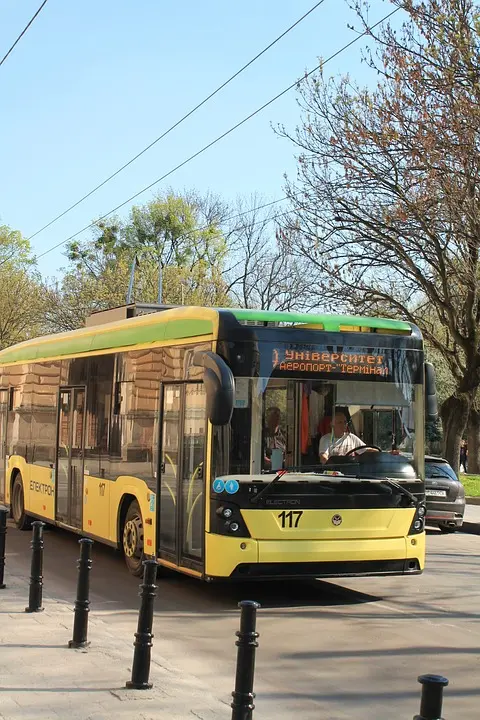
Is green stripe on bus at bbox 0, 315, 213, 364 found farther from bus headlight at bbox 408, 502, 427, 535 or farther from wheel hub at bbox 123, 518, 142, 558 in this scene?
bus headlight at bbox 408, 502, 427, 535

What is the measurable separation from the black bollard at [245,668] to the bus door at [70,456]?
29.1 feet

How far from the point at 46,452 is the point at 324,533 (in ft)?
22.4

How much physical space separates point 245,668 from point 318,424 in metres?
5.15

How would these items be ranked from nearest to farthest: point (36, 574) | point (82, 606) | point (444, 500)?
point (82, 606) < point (36, 574) < point (444, 500)

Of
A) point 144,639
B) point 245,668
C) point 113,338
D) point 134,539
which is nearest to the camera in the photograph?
point 245,668

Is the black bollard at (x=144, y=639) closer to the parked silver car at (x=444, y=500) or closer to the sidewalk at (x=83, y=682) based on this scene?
the sidewalk at (x=83, y=682)

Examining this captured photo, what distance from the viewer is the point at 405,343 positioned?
11172 mm

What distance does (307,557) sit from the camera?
33.7ft

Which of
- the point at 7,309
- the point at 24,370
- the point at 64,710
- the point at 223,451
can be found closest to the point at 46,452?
the point at 24,370

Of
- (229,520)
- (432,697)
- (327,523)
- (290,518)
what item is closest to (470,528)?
(327,523)

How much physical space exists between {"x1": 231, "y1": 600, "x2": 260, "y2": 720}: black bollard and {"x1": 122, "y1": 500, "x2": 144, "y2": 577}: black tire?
21.1 ft

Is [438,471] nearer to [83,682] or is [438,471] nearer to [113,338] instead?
[113,338]

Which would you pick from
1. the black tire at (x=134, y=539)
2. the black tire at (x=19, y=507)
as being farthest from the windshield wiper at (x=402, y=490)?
the black tire at (x=19, y=507)

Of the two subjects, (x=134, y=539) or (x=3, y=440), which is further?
(x=3, y=440)
